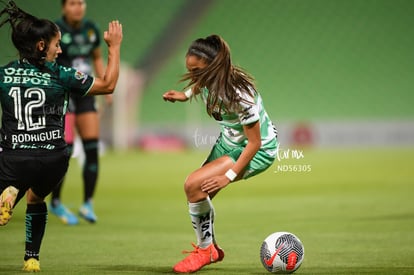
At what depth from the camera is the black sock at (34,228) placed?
524cm

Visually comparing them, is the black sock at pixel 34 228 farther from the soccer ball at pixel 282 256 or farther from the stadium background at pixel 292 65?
the stadium background at pixel 292 65

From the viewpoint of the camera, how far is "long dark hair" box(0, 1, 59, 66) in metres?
4.93

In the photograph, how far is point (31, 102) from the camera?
4902mm

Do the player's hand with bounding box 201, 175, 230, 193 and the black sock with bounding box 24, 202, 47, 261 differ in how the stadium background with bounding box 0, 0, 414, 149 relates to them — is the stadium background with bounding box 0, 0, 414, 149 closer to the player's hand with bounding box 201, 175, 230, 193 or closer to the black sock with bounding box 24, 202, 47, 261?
the black sock with bounding box 24, 202, 47, 261

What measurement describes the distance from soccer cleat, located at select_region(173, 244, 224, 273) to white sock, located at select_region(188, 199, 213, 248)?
5cm

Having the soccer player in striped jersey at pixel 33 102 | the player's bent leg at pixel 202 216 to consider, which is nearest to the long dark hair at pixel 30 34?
the soccer player in striped jersey at pixel 33 102

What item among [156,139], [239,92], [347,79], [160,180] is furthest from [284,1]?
[239,92]

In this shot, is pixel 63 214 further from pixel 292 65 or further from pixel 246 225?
pixel 292 65

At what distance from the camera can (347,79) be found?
85.4ft

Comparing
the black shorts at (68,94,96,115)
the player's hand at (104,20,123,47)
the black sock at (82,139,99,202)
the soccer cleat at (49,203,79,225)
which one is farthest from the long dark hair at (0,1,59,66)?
the soccer cleat at (49,203,79,225)

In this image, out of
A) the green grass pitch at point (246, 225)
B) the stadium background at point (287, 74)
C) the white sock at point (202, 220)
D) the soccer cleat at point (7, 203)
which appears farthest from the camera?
the stadium background at point (287, 74)

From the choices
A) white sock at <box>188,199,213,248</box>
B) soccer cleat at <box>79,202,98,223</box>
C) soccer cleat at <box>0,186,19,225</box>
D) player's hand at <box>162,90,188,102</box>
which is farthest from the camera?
soccer cleat at <box>79,202,98,223</box>

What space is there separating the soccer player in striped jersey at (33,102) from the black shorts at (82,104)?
3078 mm

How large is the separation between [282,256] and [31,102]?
1.90 meters
